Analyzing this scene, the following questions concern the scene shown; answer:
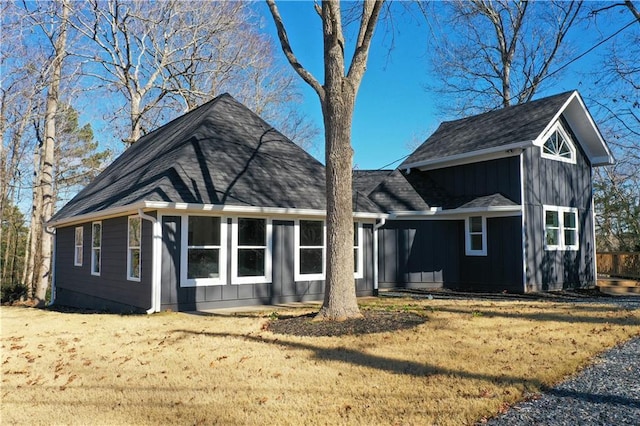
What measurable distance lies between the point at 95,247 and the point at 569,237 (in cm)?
1461

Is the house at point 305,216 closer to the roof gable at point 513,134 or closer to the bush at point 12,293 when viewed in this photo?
the roof gable at point 513,134

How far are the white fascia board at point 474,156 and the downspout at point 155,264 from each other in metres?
10.1

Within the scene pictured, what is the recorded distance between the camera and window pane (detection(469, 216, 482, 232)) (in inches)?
607

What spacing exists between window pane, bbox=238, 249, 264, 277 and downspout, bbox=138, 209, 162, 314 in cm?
189

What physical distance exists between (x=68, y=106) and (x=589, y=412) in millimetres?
22029

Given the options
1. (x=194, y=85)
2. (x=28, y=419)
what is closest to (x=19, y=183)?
(x=194, y=85)

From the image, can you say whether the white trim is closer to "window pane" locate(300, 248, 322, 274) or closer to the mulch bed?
"window pane" locate(300, 248, 322, 274)

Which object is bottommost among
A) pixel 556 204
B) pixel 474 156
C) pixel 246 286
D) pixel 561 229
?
pixel 246 286

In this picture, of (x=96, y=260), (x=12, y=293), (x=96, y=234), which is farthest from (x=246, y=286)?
(x=12, y=293)

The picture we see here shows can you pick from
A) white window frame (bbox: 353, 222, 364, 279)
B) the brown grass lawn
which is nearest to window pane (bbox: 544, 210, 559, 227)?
white window frame (bbox: 353, 222, 364, 279)

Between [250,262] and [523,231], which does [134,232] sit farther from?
[523,231]

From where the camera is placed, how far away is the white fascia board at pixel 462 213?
14119 mm

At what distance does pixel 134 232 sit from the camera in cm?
1087

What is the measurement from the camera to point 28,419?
427cm
